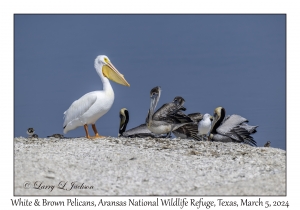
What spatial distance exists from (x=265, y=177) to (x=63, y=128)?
16.0 ft

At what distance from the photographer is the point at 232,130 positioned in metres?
13.7

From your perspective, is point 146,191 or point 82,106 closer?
point 146,191

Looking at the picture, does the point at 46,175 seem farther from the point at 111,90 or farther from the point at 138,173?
the point at 111,90

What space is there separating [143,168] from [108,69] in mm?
3306

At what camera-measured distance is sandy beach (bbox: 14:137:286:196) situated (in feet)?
29.0

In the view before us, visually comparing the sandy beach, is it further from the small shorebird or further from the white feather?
the small shorebird

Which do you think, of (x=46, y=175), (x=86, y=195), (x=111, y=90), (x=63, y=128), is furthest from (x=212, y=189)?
(x=63, y=128)

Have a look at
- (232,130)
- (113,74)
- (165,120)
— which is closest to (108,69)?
(113,74)

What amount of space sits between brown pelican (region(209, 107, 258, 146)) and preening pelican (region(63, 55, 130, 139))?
8.46ft

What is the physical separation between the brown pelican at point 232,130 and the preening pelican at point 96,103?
2579mm

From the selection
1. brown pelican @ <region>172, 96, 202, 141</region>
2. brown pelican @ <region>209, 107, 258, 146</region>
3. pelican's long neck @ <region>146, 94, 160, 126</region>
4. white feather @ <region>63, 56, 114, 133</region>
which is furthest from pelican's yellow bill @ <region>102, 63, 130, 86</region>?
brown pelican @ <region>209, 107, 258, 146</region>

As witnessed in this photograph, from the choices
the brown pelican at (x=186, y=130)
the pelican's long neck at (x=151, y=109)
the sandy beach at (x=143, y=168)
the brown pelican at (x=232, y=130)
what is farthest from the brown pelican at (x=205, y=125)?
the sandy beach at (x=143, y=168)

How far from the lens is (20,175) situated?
9039 mm

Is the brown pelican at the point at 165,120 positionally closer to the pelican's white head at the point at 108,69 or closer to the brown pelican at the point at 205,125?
the brown pelican at the point at 205,125
